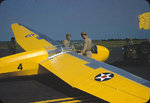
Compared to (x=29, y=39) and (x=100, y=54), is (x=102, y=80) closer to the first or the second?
(x=100, y=54)

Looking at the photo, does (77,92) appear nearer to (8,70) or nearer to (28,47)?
(8,70)

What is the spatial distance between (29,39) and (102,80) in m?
6.38

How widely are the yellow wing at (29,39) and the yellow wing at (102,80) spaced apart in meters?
2.96

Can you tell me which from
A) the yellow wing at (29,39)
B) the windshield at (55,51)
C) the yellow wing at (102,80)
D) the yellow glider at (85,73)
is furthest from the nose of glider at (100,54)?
the yellow wing at (102,80)

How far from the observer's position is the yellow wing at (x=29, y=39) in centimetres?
810

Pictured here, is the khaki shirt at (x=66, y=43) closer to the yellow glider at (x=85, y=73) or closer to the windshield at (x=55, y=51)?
the windshield at (x=55, y=51)

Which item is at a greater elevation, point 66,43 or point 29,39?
point 29,39

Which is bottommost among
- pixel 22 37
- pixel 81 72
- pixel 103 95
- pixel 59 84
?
pixel 59 84

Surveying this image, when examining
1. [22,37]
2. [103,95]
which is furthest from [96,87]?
[22,37]

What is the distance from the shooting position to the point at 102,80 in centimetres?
407

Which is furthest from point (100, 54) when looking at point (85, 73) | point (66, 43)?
point (85, 73)

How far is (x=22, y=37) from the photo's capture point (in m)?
9.25

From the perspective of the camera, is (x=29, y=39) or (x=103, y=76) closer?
(x=103, y=76)

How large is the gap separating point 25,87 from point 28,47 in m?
2.92
